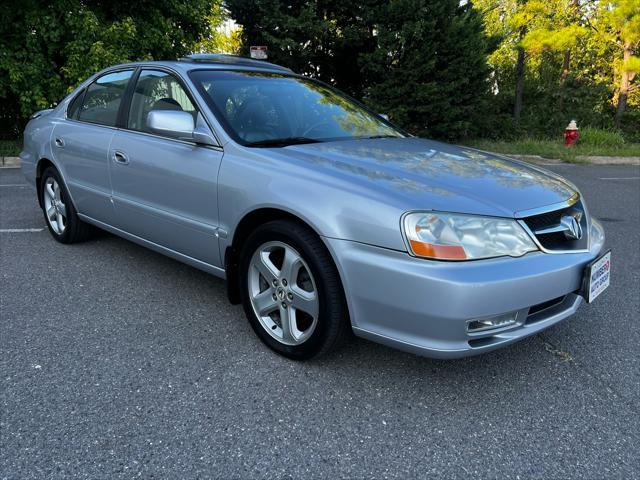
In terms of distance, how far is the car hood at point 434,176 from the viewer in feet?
7.38

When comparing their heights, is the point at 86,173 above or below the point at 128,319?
above

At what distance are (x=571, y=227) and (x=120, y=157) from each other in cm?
275

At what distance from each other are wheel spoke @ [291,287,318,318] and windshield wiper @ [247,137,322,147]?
854mm

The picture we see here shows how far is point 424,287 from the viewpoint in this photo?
207 cm

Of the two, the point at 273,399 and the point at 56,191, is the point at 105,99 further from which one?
the point at 273,399

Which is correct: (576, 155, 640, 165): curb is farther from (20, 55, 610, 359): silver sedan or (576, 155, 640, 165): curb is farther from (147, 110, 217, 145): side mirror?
(147, 110, 217, 145): side mirror

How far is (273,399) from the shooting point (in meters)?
2.33

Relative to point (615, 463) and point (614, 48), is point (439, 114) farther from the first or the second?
point (615, 463)

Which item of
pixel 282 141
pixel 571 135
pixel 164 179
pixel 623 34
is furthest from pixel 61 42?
pixel 623 34

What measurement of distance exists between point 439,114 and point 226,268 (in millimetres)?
11624

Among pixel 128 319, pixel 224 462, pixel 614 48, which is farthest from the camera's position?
pixel 614 48

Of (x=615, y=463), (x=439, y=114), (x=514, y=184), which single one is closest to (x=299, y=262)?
(x=514, y=184)

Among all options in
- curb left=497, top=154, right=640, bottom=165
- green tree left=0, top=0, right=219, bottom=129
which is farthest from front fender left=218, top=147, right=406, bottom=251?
curb left=497, top=154, right=640, bottom=165

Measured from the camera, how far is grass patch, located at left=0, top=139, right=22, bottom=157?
1062cm
